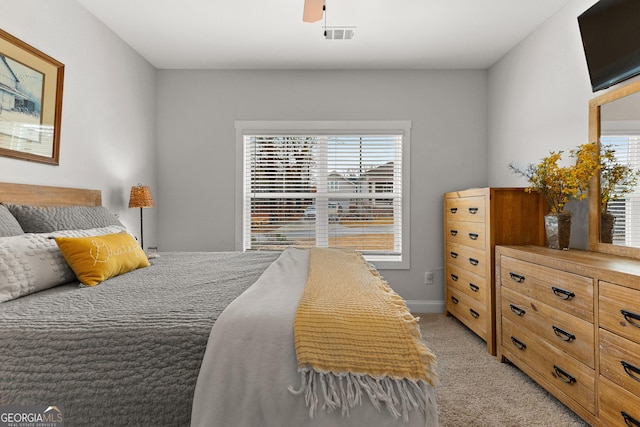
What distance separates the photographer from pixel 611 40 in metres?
2.16

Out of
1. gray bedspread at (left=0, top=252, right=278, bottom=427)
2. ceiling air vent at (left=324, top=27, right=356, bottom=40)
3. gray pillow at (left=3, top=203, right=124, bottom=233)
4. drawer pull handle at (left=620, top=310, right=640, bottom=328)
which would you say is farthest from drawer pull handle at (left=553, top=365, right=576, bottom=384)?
gray pillow at (left=3, top=203, right=124, bottom=233)

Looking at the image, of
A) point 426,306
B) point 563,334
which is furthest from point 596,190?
point 426,306

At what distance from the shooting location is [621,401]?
1.59 m

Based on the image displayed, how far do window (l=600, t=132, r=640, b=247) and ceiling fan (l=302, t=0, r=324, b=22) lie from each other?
1900 millimetres

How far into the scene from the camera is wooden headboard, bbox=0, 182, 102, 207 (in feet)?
6.81

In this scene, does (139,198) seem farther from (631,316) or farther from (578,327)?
(631,316)

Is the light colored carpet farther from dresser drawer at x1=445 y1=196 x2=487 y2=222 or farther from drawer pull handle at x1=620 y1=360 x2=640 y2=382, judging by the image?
dresser drawer at x1=445 y1=196 x2=487 y2=222

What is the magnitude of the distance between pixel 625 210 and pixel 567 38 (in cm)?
134

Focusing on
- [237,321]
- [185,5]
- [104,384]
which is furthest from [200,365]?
[185,5]

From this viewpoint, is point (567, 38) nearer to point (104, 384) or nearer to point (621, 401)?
point (621, 401)

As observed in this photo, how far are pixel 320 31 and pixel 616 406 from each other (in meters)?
3.05

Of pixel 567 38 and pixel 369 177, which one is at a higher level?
pixel 567 38

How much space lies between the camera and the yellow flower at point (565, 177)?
2.33 meters

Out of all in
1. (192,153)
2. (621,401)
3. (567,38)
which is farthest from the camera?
(192,153)
